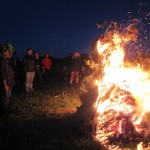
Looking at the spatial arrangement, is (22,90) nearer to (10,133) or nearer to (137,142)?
(10,133)

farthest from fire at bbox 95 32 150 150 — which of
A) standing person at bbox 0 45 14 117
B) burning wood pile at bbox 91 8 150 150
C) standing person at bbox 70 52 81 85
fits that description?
standing person at bbox 70 52 81 85

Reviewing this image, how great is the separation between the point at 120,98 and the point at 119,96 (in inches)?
3.6

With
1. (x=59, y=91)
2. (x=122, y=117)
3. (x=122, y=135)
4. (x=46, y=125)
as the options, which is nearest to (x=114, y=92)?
(x=122, y=117)

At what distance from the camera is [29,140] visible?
26.4 ft

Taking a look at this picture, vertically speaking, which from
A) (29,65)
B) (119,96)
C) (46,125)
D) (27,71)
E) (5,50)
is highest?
(5,50)

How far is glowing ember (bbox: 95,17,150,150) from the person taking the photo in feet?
27.7

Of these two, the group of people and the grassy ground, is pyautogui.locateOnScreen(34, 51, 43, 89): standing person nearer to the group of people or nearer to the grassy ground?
the group of people

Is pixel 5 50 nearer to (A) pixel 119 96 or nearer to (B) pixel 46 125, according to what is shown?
(B) pixel 46 125

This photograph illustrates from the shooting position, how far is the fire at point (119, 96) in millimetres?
8516

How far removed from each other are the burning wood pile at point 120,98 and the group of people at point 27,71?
3024mm

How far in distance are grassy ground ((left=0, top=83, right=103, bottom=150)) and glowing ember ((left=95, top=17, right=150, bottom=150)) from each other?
524mm

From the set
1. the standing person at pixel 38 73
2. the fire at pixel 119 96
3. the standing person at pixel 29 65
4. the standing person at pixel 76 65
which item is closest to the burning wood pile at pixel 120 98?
the fire at pixel 119 96

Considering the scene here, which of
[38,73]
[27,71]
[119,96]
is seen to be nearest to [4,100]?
[119,96]

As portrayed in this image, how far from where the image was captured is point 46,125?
9.59 meters
